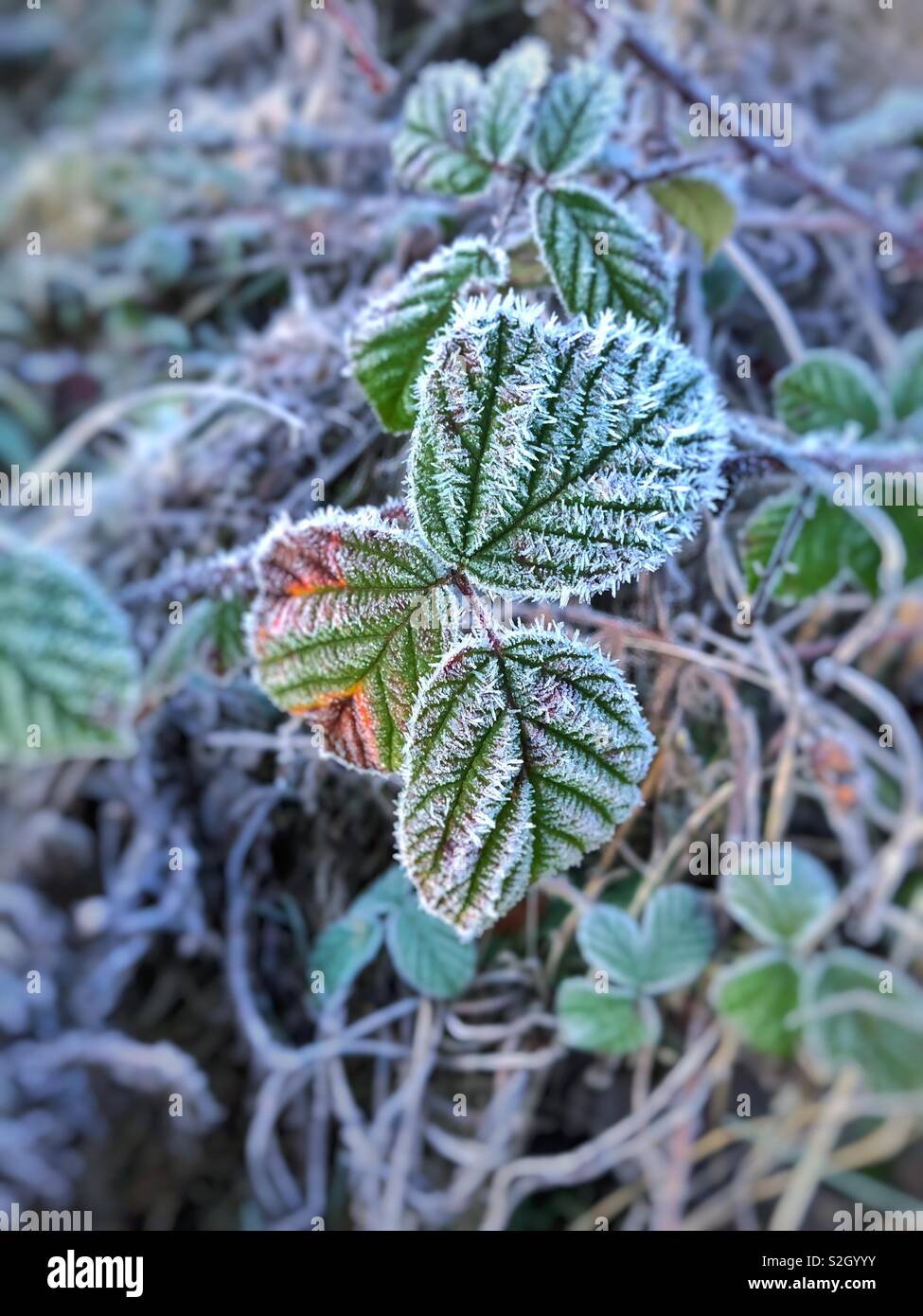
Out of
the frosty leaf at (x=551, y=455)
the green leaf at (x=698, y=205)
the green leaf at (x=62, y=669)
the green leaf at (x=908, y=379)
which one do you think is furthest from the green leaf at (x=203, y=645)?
the green leaf at (x=908, y=379)

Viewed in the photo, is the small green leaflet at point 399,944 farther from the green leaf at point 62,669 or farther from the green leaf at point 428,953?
the green leaf at point 62,669

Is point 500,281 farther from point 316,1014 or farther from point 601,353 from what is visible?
point 316,1014

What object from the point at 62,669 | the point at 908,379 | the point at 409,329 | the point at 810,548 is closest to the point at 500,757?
the point at 409,329

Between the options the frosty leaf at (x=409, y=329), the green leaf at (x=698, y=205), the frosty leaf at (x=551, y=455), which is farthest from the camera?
the green leaf at (x=698, y=205)

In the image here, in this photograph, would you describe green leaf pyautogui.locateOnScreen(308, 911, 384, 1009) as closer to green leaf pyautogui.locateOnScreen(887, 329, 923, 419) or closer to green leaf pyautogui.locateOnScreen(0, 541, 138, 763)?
green leaf pyautogui.locateOnScreen(0, 541, 138, 763)
